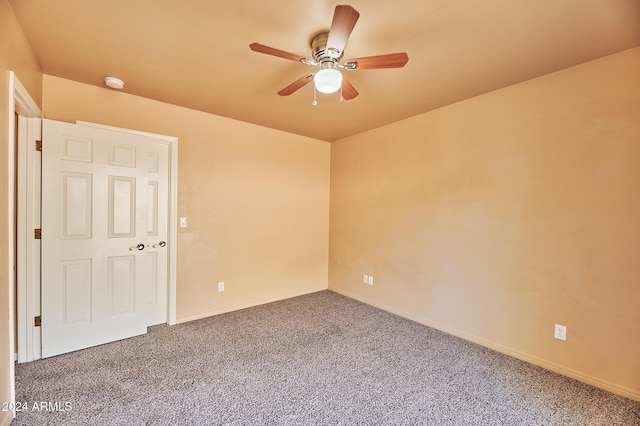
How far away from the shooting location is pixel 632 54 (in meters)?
1.98

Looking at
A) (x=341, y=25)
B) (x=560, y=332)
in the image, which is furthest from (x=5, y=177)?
(x=560, y=332)

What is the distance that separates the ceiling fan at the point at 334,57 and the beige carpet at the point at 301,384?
2.11 meters

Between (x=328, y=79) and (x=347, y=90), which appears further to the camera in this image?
(x=347, y=90)

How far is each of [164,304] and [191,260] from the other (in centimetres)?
53

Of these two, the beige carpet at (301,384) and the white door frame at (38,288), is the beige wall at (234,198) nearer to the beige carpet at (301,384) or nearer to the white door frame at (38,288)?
the white door frame at (38,288)

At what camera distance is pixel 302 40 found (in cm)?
192

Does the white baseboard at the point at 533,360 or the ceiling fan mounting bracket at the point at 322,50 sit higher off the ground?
the ceiling fan mounting bracket at the point at 322,50

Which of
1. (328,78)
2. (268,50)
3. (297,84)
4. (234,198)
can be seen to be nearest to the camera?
(268,50)

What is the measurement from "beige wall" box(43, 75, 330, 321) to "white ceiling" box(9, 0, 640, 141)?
0.91 feet

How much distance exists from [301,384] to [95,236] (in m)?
2.29

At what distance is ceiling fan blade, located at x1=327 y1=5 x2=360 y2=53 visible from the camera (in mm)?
1308

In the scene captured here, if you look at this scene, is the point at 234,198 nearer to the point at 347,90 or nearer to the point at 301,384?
the point at 347,90

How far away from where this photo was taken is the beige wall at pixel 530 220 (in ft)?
6.66

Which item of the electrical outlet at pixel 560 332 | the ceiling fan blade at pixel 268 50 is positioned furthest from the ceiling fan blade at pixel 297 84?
the electrical outlet at pixel 560 332
